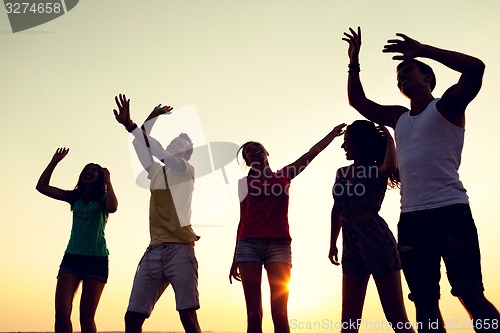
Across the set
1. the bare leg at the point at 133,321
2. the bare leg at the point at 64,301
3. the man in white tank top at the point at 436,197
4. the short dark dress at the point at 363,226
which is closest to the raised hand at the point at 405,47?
the man in white tank top at the point at 436,197

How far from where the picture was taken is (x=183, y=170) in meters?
7.13

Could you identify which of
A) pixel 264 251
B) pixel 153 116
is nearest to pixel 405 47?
pixel 264 251

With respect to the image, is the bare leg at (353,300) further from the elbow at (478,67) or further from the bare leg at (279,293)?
the elbow at (478,67)

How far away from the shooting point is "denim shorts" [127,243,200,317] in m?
6.57

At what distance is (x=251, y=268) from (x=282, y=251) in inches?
17.5

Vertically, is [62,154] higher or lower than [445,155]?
higher

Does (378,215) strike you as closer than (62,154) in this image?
Yes

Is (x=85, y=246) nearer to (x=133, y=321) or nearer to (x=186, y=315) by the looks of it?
(x=133, y=321)

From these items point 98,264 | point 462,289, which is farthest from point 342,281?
point 98,264

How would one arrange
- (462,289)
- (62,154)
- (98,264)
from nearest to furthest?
(462,289)
(98,264)
(62,154)

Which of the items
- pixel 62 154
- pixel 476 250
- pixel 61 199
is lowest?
pixel 476 250

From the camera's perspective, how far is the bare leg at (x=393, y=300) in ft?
18.2

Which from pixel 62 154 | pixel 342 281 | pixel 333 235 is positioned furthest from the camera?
pixel 62 154

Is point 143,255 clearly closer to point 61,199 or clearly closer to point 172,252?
point 172,252
